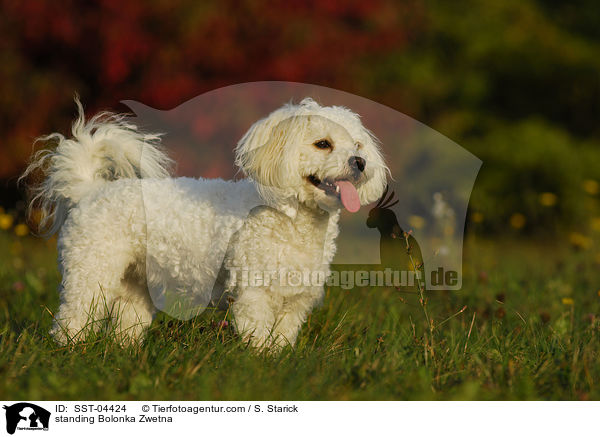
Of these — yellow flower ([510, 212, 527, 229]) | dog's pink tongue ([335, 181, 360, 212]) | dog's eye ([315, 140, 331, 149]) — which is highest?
yellow flower ([510, 212, 527, 229])

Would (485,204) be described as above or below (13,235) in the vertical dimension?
above

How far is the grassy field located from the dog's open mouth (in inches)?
30.8

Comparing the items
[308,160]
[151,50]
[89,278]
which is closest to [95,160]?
[89,278]

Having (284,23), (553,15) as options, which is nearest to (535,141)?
(553,15)

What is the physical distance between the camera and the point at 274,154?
3361 millimetres

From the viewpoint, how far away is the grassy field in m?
2.84

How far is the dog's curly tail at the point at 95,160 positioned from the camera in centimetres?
390

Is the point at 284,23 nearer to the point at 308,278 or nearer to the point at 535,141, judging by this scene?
the point at 308,278

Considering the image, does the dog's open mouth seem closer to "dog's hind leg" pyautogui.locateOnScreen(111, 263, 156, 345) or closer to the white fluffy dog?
the white fluffy dog

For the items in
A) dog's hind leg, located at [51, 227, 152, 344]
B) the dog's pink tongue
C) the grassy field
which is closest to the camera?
the grassy field

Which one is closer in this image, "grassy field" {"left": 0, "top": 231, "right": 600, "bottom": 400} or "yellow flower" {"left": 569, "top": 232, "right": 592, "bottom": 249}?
"grassy field" {"left": 0, "top": 231, "right": 600, "bottom": 400}
